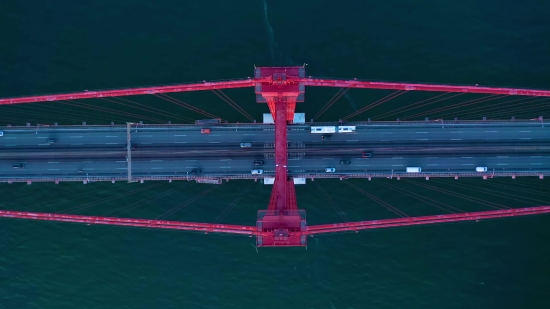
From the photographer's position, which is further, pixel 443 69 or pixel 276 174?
pixel 443 69

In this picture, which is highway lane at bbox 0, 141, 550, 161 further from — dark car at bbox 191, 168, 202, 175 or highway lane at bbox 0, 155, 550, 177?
dark car at bbox 191, 168, 202, 175

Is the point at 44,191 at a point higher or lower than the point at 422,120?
lower

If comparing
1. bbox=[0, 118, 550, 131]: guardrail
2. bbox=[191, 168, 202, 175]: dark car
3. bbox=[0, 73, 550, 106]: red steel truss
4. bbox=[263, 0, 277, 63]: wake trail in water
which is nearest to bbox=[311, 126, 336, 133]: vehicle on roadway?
bbox=[0, 118, 550, 131]: guardrail

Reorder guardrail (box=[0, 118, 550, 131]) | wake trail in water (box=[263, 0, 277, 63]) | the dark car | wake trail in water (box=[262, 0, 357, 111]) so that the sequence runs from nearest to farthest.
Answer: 1. guardrail (box=[0, 118, 550, 131])
2. the dark car
3. wake trail in water (box=[262, 0, 357, 111])
4. wake trail in water (box=[263, 0, 277, 63])

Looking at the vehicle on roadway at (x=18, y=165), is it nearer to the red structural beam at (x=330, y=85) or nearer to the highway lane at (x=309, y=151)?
the highway lane at (x=309, y=151)

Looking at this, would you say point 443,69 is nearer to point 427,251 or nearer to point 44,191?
point 427,251

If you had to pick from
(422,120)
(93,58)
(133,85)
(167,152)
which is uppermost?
(93,58)

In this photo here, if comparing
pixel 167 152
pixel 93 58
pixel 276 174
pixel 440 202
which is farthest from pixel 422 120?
pixel 93 58
